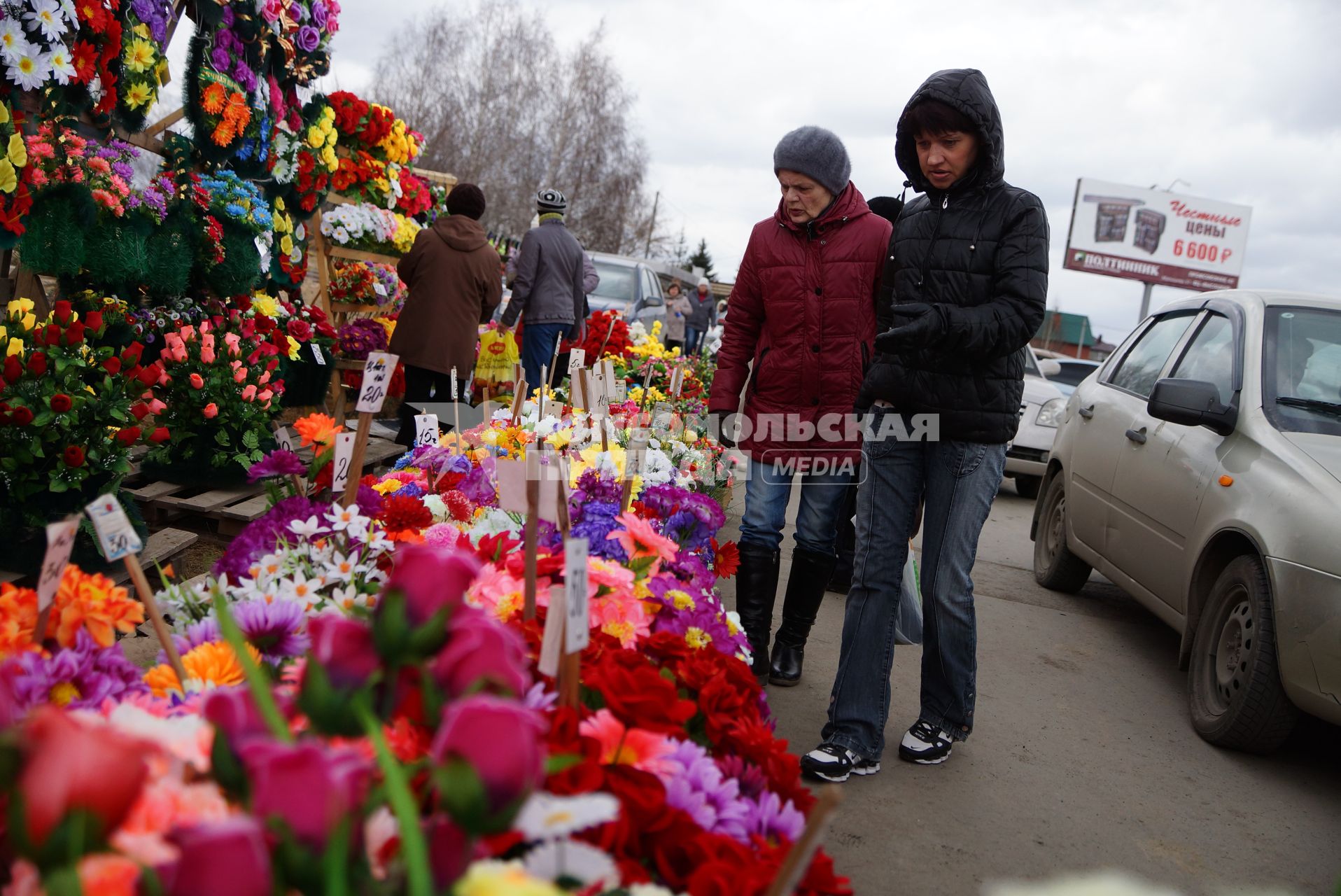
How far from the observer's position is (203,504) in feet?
14.1

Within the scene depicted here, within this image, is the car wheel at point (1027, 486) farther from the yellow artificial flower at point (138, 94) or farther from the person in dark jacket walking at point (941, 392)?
the yellow artificial flower at point (138, 94)

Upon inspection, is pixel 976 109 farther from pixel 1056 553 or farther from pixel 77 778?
pixel 1056 553

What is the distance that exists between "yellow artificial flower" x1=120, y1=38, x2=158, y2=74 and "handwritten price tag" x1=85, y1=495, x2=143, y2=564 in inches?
132

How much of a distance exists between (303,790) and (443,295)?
553cm

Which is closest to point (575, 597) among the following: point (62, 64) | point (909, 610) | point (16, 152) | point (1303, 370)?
point (909, 610)

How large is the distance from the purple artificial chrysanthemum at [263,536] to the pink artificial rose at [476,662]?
4.09ft

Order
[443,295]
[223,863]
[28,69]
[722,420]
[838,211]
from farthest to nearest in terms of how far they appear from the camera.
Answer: [443,295] → [28,69] → [722,420] → [838,211] → [223,863]

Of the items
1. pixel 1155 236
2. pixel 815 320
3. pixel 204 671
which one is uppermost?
pixel 1155 236

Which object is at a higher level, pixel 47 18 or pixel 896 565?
pixel 47 18

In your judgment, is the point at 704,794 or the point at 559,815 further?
the point at 704,794

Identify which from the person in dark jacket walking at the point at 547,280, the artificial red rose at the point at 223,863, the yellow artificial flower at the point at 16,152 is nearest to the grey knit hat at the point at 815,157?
the yellow artificial flower at the point at 16,152

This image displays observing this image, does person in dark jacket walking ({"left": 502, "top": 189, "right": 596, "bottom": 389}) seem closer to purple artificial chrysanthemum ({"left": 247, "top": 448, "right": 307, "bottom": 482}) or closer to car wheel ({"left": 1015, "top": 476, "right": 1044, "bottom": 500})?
car wheel ({"left": 1015, "top": 476, "right": 1044, "bottom": 500})

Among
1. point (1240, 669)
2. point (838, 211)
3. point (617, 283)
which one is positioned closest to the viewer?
point (838, 211)

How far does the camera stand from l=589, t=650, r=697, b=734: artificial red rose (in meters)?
1.32
